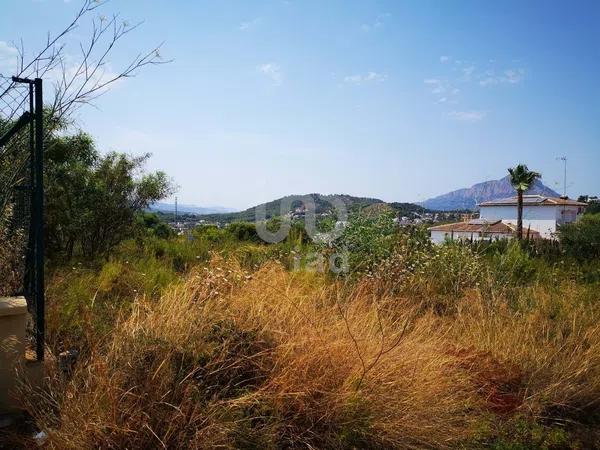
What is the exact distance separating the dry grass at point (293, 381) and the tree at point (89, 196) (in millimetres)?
6142

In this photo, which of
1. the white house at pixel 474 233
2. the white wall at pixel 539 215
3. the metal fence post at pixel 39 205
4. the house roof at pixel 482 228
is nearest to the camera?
the metal fence post at pixel 39 205

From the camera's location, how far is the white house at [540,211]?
60.5m

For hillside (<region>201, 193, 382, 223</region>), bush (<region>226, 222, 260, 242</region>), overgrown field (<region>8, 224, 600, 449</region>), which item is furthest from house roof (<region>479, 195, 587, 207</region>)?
overgrown field (<region>8, 224, 600, 449</region>)

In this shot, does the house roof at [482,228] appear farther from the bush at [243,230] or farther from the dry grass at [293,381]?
the dry grass at [293,381]

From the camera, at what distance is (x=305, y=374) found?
2.92 metres

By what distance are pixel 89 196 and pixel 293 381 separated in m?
8.06

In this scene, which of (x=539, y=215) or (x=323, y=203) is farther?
(x=539, y=215)

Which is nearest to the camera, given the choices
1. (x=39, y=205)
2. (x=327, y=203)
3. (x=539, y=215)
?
(x=39, y=205)

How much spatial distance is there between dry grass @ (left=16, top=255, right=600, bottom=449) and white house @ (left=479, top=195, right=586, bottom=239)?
6009 centimetres

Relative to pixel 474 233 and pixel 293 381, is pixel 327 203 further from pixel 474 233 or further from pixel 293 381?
pixel 474 233

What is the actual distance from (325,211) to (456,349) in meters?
5.15

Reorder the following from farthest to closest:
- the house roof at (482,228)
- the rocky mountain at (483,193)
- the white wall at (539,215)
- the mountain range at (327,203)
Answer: the white wall at (539,215)
the rocky mountain at (483,193)
the house roof at (482,228)
the mountain range at (327,203)

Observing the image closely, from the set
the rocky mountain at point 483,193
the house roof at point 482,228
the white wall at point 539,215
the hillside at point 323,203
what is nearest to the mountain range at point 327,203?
the hillside at point 323,203

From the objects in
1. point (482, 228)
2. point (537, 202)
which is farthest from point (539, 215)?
point (482, 228)
